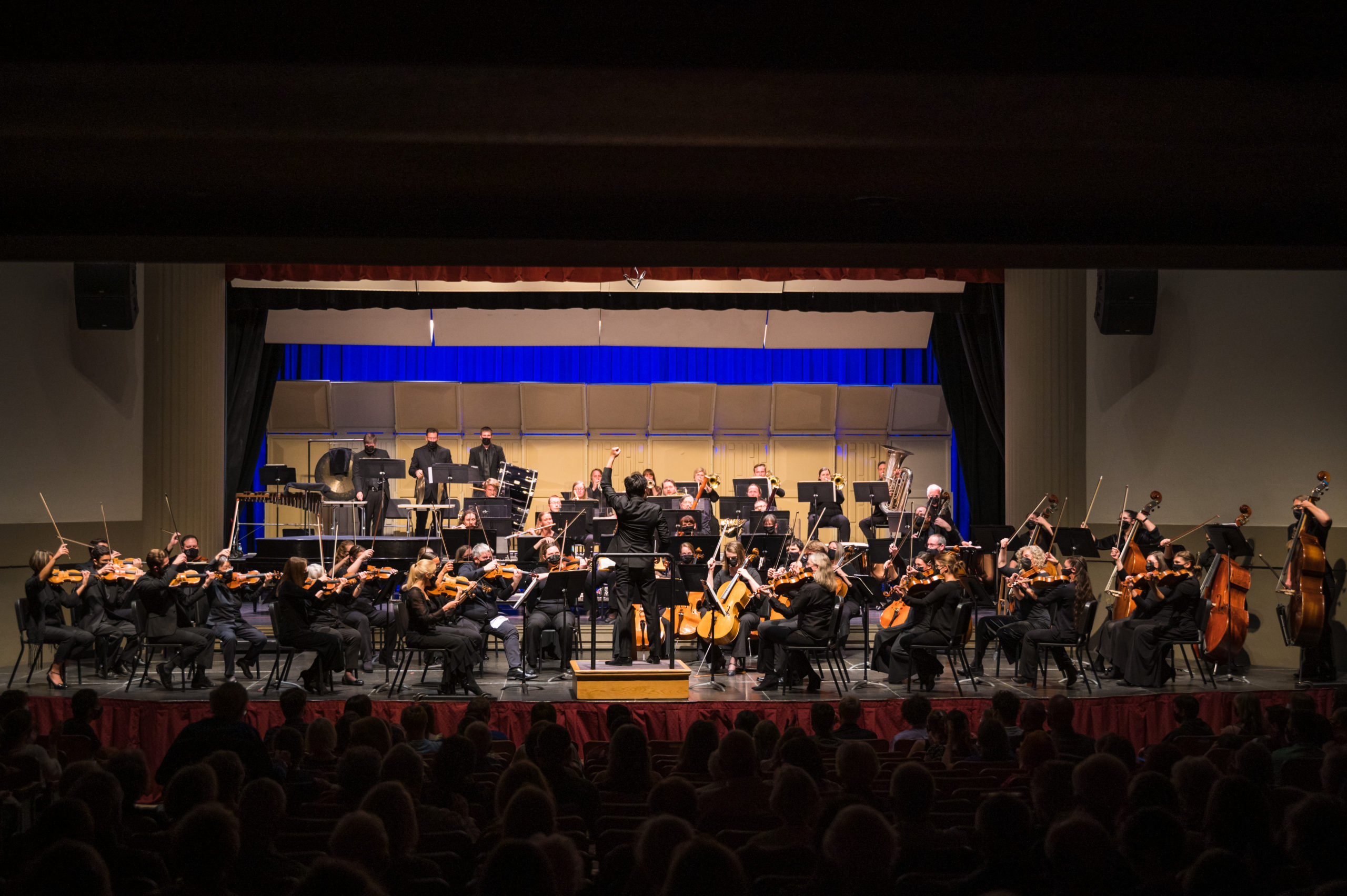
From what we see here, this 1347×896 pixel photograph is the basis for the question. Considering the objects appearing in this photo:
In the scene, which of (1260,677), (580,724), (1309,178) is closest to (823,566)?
(580,724)

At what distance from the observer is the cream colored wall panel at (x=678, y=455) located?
18.8 meters

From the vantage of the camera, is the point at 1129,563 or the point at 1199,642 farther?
the point at 1129,563

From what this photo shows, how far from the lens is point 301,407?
717 inches

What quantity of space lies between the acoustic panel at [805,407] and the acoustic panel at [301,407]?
7.35 m

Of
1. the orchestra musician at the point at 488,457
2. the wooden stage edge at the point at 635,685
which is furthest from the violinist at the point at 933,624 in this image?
the orchestra musician at the point at 488,457

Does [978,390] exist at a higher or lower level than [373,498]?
higher

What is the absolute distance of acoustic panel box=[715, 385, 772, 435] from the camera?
1870cm

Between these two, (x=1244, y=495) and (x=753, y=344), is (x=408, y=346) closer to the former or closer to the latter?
(x=753, y=344)

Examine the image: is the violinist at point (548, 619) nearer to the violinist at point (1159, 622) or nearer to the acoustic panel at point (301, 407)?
the violinist at point (1159, 622)

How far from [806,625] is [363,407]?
10732mm

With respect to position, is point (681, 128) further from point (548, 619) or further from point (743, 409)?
point (743, 409)

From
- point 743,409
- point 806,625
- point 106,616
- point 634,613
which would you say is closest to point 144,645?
point 106,616

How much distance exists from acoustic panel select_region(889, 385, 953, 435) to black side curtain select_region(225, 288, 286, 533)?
33.2ft

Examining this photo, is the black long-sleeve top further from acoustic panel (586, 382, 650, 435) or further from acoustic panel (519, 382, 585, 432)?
acoustic panel (519, 382, 585, 432)
